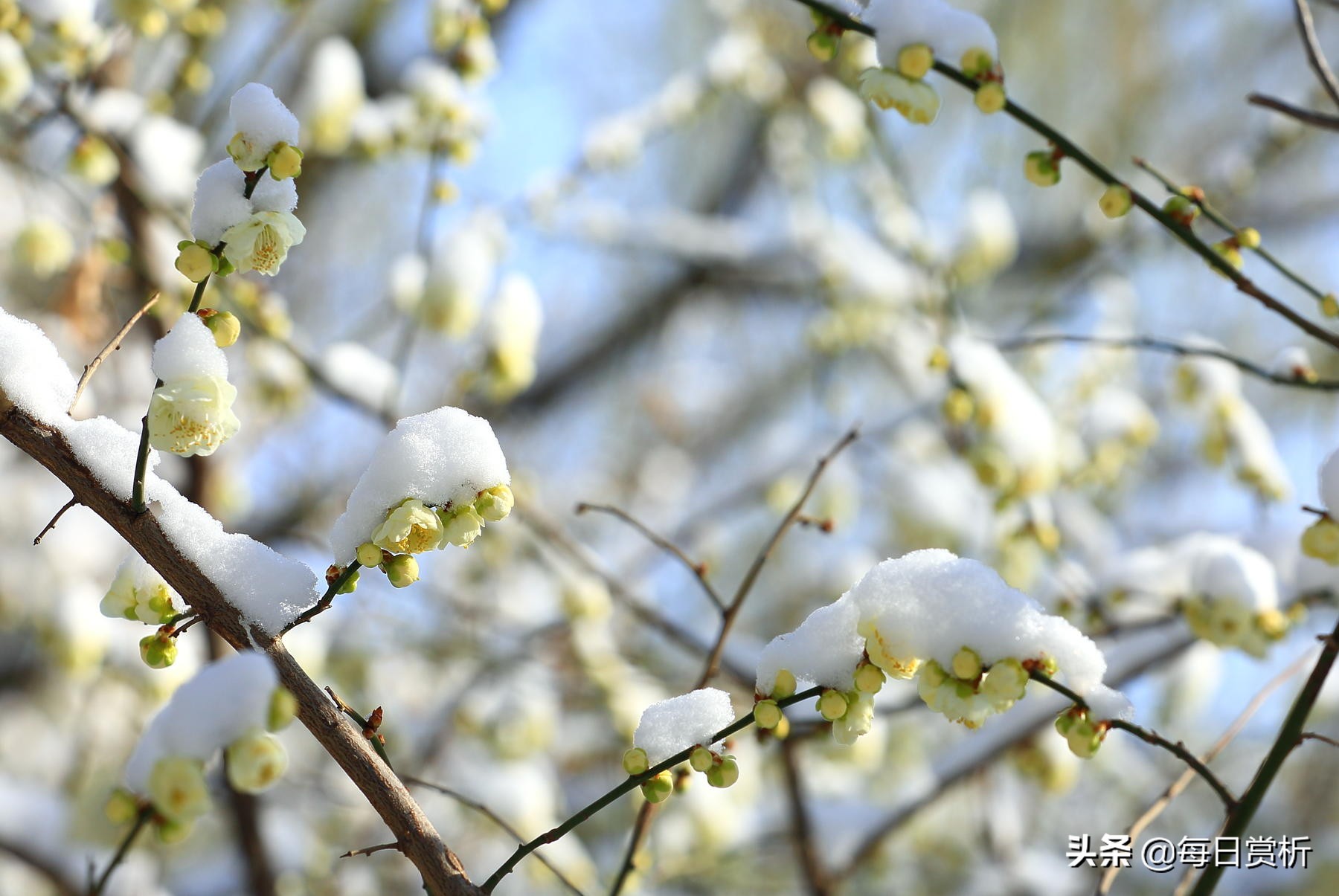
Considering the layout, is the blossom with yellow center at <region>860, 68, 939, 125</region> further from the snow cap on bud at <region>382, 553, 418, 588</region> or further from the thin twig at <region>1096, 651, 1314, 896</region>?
the thin twig at <region>1096, 651, 1314, 896</region>

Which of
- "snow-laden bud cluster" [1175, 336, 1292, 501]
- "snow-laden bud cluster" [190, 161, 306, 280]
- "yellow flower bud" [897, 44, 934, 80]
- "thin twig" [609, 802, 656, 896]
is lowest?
"thin twig" [609, 802, 656, 896]

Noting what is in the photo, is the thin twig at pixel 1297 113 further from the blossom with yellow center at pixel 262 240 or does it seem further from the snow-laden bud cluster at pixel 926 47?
the blossom with yellow center at pixel 262 240

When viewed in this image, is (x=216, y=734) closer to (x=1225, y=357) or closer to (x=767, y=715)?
Result: (x=767, y=715)

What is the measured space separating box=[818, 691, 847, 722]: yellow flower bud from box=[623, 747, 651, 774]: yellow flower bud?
17 centimetres

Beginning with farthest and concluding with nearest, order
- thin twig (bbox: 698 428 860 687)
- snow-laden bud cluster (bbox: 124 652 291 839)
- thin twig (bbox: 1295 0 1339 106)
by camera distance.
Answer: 1. thin twig (bbox: 698 428 860 687)
2. thin twig (bbox: 1295 0 1339 106)
3. snow-laden bud cluster (bbox: 124 652 291 839)

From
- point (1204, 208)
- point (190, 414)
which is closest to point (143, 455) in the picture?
point (190, 414)

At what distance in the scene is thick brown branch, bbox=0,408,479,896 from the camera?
2.90 ft

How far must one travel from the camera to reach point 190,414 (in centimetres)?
87

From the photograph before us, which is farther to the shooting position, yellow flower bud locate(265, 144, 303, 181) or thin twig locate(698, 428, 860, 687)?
thin twig locate(698, 428, 860, 687)

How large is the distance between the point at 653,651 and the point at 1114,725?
305cm

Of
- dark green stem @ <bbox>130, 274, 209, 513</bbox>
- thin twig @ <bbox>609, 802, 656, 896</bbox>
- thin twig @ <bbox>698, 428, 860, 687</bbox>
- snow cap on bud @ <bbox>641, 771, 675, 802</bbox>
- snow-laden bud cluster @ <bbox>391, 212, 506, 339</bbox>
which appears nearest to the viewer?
dark green stem @ <bbox>130, 274, 209, 513</bbox>

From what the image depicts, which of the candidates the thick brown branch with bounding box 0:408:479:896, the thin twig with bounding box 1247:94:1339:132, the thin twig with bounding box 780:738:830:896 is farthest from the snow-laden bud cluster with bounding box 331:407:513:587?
the thin twig with bounding box 780:738:830:896

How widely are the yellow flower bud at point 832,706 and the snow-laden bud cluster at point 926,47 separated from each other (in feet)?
1.98

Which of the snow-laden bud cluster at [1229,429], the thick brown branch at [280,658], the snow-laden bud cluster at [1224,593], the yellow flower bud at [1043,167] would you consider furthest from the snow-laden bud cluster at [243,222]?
the snow-laden bud cluster at [1229,429]
